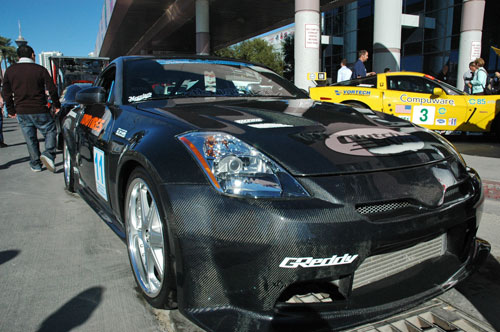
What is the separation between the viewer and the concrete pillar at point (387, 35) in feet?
37.9

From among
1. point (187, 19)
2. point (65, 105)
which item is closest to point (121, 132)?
point (65, 105)

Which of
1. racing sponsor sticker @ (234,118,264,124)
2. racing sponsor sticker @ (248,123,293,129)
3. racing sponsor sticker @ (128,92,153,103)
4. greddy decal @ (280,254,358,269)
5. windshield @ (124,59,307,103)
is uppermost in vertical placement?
windshield @ (124,59,307,103)

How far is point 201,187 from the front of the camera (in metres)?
1.59

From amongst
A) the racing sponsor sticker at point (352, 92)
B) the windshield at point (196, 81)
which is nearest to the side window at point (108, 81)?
the windshield at point (196, 81)

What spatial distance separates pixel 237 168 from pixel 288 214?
32 centimetres

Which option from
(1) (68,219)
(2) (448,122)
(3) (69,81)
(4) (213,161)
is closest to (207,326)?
(4) (213,161)

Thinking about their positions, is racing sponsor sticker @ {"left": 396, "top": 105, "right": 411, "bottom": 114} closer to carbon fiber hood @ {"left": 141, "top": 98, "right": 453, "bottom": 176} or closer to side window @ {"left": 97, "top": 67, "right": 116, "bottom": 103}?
carbon fiber hood @ {"left": 141, "top": 98, "right": 453, "bottom": 176}

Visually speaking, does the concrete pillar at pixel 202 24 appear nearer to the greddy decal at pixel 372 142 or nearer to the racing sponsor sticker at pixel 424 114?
the racing sponsor sticker at pixel 424 114

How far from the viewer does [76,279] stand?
238 centimetres

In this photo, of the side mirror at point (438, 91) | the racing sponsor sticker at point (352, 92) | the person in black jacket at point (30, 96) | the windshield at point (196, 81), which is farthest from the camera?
the racing sponsor sticker at point (352, 92)

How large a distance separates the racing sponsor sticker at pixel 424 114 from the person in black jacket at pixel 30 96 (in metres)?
6.12

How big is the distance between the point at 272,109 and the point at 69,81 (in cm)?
1542

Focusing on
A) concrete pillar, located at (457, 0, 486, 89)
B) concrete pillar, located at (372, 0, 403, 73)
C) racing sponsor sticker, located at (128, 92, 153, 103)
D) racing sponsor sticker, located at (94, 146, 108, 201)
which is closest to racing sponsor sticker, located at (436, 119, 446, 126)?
concrete pillar, located at (372, 0, 403, 73)

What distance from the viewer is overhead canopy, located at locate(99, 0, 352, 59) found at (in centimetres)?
2078
